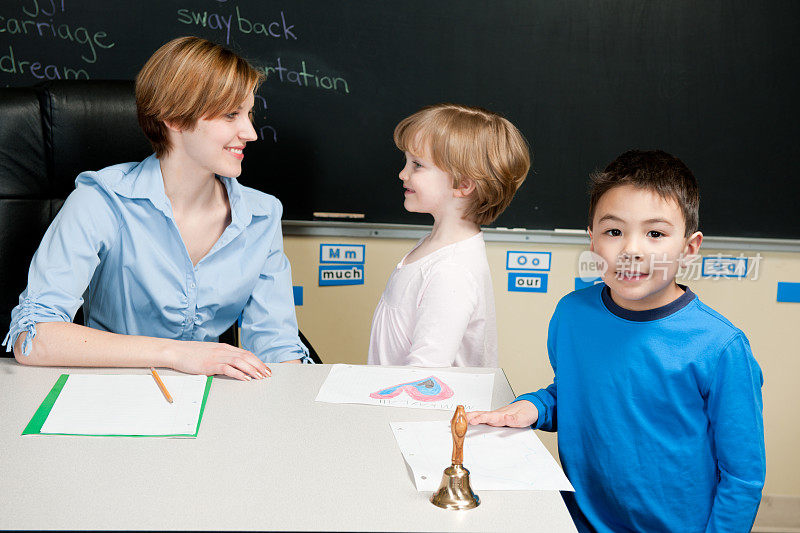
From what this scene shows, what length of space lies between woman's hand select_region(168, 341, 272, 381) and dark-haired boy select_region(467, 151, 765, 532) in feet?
1.39

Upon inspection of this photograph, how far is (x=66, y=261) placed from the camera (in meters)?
1.45

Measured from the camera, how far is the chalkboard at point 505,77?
2.18 metres

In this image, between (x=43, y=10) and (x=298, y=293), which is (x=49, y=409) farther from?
(x=43, y=10)

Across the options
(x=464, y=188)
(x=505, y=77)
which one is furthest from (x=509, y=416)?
(x=505, y=77)

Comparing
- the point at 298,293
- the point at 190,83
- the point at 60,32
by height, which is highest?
the point at 60,32

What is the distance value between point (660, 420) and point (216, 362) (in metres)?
0.77

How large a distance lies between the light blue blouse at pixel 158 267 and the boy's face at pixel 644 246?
0.80 meters

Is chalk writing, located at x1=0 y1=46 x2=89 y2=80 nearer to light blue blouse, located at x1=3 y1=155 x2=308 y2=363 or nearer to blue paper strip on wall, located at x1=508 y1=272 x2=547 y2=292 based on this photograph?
light blue blouse, located at x1=3 y1=155 x2=308 y2=363

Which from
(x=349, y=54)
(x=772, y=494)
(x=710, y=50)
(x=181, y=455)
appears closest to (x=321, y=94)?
(x=349, y=54)

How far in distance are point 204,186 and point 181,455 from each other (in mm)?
854

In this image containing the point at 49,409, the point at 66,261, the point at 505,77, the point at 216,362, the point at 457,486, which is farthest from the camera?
the point at 505,77

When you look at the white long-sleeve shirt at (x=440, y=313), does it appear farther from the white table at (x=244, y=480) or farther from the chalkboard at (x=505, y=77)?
the chalkboard at (x=505, y=77)

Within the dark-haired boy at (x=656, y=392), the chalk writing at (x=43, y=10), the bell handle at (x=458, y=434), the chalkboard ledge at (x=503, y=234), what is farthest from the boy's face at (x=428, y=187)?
the chalk writing at (x=43, y=10)

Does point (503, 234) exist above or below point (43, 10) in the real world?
below
